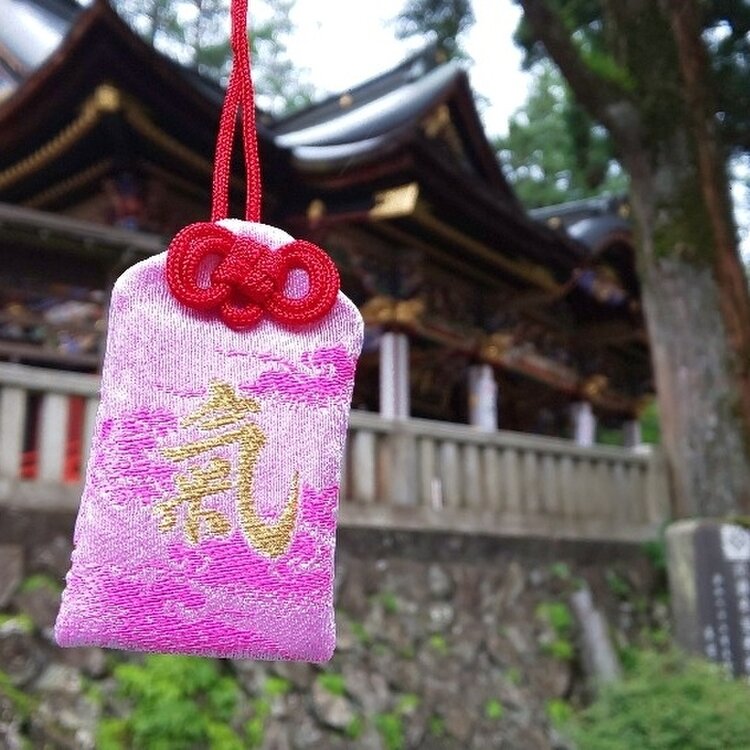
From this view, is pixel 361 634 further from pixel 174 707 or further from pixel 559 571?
pixel 559 571

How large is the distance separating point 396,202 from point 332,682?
3785 mm

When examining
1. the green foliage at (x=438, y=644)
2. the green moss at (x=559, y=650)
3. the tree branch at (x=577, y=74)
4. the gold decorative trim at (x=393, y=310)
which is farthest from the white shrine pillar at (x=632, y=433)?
the green foliage at (x=438, y=644)

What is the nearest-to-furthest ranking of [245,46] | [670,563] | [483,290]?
[245,46]
[670,563]
[483,290]

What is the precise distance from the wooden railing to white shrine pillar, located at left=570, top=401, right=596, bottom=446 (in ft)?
10.7

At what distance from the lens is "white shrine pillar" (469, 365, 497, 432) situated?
9500mm

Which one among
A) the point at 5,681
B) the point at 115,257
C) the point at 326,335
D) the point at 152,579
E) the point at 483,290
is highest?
the point at 483,290

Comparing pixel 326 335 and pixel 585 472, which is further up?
pixel 585 472

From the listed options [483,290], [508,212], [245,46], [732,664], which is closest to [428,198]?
[508,212]

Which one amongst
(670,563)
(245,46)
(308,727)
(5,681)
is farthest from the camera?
(670,563)

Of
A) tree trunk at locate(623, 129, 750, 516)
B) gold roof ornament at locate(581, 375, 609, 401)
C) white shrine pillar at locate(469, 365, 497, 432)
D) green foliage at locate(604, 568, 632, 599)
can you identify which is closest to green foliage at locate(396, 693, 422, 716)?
tree trunk at locate(623, 129, 750, 516)

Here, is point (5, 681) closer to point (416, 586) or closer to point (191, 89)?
point (416, 586)

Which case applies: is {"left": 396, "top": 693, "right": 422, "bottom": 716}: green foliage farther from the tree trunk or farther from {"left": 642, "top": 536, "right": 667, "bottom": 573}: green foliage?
{"left": 642, "top": 536, "right": 667, "bottom": 573}: green foliage

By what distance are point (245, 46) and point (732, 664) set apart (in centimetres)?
541

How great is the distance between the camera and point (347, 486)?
6379mm
